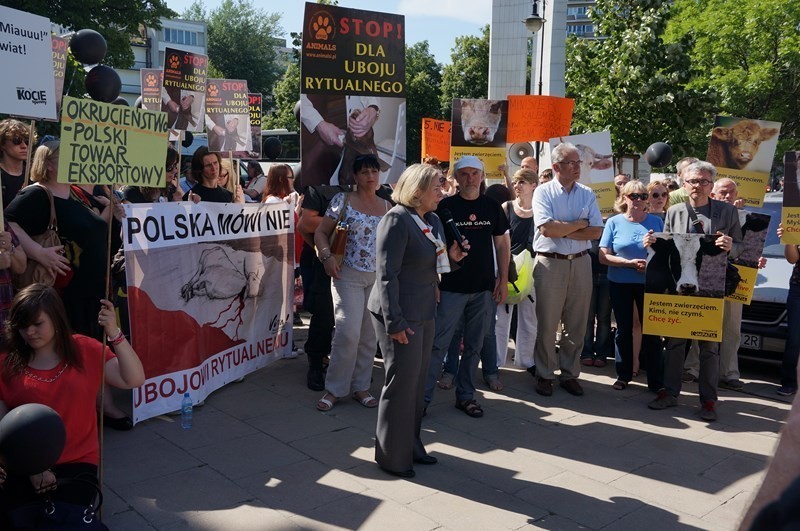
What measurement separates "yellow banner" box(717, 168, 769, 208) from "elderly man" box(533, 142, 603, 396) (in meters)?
2.10

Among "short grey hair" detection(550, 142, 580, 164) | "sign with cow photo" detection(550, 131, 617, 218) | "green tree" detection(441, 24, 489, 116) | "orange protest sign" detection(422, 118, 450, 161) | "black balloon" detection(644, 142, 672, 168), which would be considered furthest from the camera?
"green tree" detection(441, 24, 489, 116)

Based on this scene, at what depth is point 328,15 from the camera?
6301 millimetres

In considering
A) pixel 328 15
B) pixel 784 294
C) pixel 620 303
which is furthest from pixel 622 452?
pixel 328 15

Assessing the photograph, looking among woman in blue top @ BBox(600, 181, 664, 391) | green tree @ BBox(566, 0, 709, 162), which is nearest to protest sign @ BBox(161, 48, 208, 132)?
woman in blue top @ BBox(600, 181, 664, 391)

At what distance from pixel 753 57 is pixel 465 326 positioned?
28.6 metres

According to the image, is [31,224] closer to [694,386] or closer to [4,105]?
[4,105]

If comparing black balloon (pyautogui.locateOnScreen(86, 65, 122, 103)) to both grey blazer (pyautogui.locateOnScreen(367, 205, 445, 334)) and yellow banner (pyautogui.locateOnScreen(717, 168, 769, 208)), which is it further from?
yellow banner (pyautogui.locateOnScreen(717, 168, 769, 208))

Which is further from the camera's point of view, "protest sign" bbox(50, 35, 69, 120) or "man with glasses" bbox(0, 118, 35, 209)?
"protest sign" bbox(50, 35, 69, 120)

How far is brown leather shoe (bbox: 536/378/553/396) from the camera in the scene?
6.71 meters

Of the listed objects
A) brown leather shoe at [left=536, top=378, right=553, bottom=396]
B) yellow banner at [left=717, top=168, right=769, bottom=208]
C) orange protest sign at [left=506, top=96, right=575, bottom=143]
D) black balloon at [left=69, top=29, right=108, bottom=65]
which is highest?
black balloon at [left=69, top=29, right=108, bottom=65]

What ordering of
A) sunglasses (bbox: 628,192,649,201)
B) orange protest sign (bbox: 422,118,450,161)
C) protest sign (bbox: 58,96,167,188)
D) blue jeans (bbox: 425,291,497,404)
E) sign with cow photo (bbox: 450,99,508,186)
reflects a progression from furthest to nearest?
orange protest sign (bbox: 422,118,450,161), sign with cow photo (bbox: 450,99,508,186), sunglasses (bbox: 628,192,649,201), blue jeans (bbox: 425,291,497,404), protest sign (bbox: 58,96,167,188)

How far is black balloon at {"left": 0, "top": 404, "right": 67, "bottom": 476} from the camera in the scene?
3.11m

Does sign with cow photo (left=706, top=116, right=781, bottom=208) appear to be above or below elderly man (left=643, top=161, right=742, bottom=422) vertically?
above

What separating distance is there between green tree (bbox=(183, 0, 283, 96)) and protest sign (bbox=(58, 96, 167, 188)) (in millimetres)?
75861
